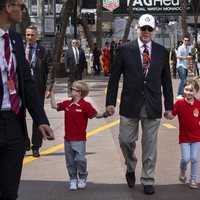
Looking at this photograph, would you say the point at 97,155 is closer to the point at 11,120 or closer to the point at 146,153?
the point at 146,153

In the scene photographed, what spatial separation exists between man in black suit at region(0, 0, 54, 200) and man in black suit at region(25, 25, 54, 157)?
3.85 metres

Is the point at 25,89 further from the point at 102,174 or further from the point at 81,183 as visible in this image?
the point at 102,174

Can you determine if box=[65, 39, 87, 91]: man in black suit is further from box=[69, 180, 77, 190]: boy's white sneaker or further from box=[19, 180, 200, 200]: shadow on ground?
box=[69, 180, 77, 190]: boy's white sneaker

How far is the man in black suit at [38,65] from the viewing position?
27.7 feet

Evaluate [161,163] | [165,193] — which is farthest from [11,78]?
[161,163]

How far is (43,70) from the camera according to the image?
8711 millimetres

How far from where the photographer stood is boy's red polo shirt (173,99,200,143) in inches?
272

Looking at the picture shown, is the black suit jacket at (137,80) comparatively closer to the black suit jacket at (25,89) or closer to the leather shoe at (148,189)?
the leather shoe at (148,189)

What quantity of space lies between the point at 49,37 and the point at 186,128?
63.1 feet

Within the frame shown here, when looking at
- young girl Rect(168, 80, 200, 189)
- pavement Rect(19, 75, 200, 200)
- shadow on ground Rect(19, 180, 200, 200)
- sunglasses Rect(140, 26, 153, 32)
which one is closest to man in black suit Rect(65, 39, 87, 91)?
pavement Rect(19, 75, 200, 200)

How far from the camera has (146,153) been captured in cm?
665

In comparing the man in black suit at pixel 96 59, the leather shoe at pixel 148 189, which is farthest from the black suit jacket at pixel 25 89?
the man in black suit at pixel 96 59

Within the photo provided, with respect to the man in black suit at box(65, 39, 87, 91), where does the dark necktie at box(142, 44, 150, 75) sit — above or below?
above

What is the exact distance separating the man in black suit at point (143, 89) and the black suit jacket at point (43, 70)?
205 cm
